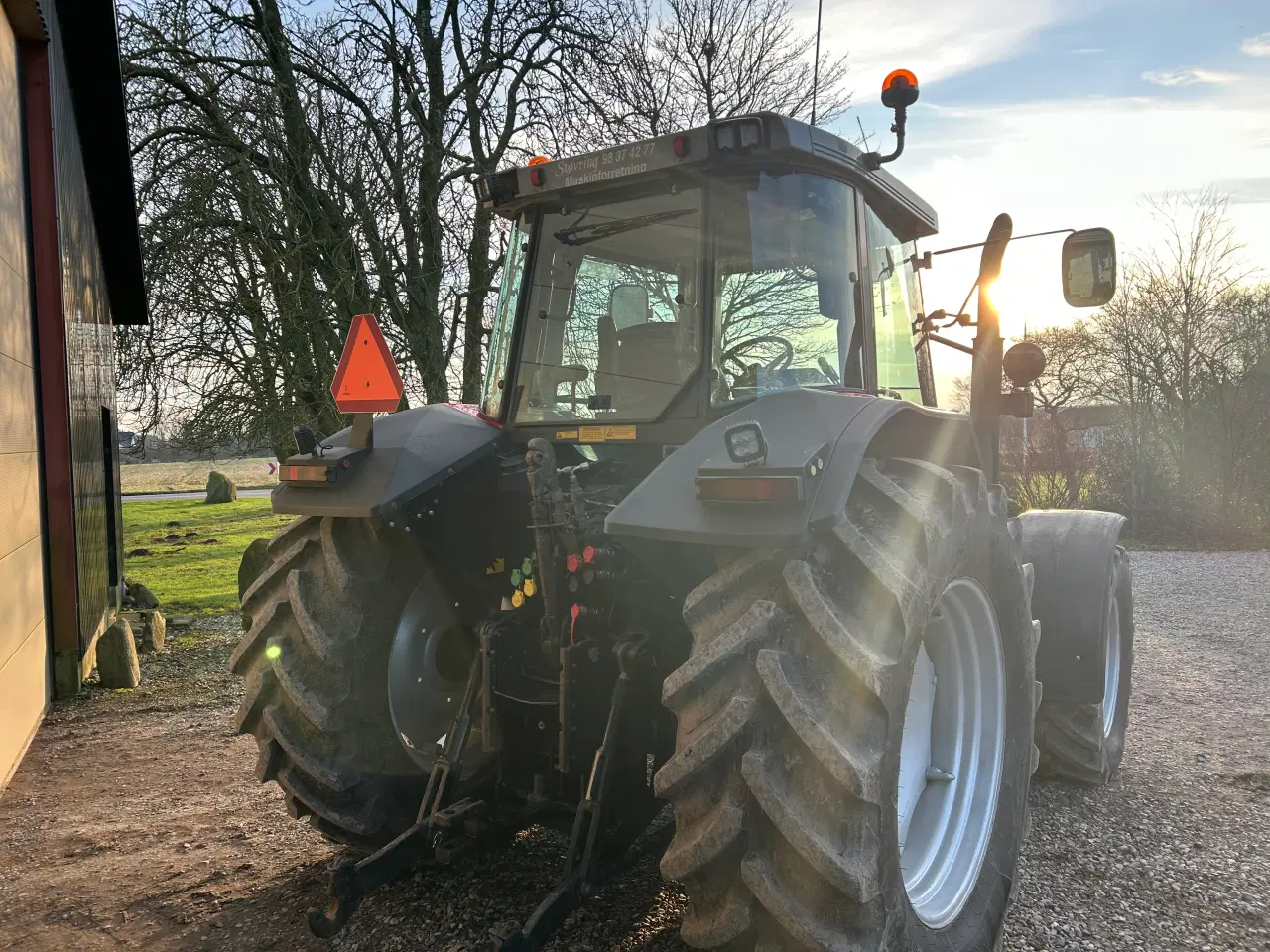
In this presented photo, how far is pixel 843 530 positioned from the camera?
204 centimetres

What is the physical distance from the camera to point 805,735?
1.82 m

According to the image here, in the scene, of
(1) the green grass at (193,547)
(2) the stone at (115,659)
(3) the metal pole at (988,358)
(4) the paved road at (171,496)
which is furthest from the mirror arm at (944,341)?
(4) the paved road at (171,496)

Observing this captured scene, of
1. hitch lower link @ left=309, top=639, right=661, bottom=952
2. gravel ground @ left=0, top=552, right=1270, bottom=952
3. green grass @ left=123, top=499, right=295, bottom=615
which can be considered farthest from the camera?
green grass @ left=123, top=499, right=295, bottom=615

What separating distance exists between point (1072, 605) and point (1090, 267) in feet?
4.53

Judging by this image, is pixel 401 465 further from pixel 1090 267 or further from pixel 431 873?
pixel 1090 267

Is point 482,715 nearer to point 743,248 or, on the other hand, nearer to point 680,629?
point 680,629

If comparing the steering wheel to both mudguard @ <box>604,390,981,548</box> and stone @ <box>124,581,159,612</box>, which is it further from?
stone @ <box>124,581,159,612</box>

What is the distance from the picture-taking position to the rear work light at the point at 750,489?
6.51 feet

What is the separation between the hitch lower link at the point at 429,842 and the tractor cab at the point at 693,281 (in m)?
1.00

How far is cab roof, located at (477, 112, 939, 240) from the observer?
2.69m

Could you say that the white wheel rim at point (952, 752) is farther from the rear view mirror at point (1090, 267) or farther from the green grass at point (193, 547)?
the green grass at point (193, 547)

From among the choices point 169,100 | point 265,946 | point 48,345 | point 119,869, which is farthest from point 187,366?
point 265,946

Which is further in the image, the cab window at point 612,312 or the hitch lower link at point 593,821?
the cab window at point 612,312

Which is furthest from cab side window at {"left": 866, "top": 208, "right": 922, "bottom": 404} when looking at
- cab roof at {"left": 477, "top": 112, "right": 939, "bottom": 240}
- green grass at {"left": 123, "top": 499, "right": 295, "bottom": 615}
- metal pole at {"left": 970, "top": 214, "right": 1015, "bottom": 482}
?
green grass at {"left": 123, "top": 499, "right": 295, "bottom": 615}
